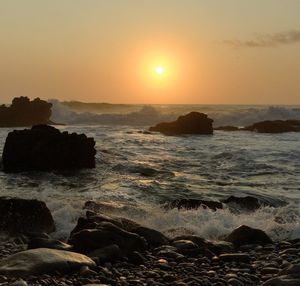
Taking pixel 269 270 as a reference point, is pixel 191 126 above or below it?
above

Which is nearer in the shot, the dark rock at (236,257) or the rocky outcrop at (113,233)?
the dark rock at (236,257)

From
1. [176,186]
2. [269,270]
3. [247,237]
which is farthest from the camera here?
[176,186]

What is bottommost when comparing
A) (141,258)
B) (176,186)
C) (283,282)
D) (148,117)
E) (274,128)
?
(176,186)

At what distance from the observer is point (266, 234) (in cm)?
904

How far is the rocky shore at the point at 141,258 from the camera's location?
246 inches

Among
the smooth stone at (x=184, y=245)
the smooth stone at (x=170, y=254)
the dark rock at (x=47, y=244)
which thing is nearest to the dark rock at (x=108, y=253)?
the dark rock at (x=47, y=244)

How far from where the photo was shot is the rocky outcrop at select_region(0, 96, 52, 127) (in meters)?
56.6

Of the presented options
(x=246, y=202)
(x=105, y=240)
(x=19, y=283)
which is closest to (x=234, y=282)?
(x=105, y=240)

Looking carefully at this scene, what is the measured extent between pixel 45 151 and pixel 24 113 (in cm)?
4028

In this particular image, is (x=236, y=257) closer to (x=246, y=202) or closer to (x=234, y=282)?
(x=234, y=282)

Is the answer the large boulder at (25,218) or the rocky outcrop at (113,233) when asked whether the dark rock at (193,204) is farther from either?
the large boulder at (25,218)

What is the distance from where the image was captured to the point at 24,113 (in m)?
58.9

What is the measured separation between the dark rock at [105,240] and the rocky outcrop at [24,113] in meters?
49.7

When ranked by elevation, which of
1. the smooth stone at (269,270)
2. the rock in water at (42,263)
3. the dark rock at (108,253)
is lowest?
the smooth stone at (269,270)
